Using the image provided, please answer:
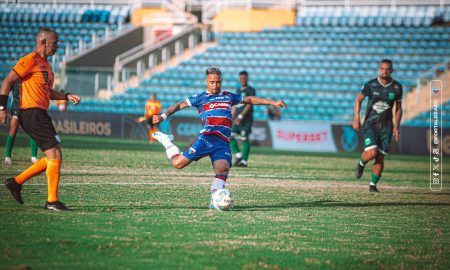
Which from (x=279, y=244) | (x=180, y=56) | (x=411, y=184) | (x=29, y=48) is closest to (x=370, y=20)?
(x=180, y=56)

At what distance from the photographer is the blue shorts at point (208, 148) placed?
36.6 ft

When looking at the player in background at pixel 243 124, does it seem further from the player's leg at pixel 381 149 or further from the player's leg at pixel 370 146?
the player's leg at pixel 381 149

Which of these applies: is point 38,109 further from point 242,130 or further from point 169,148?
point 242,130

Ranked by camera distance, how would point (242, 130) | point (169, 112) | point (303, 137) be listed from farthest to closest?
point (303, 137)
point (242, 130)
point (169, 112)

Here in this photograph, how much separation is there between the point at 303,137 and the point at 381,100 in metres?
16.1

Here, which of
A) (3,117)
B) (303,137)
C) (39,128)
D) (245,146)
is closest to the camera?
(3,117)

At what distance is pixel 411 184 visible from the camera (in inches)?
677

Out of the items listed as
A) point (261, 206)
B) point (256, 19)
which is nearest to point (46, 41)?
point (261, 206)

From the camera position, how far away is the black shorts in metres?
9.92

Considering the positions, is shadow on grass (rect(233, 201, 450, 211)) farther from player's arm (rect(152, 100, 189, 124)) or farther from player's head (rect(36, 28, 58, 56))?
player's head (rect(36, 28, 58, 56))

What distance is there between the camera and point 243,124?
20969 mm

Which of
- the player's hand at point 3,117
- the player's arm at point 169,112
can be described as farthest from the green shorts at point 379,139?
the player's hand at point 3,117

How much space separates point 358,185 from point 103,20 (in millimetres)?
29922

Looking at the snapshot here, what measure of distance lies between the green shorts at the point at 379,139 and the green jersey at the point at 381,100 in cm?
13
